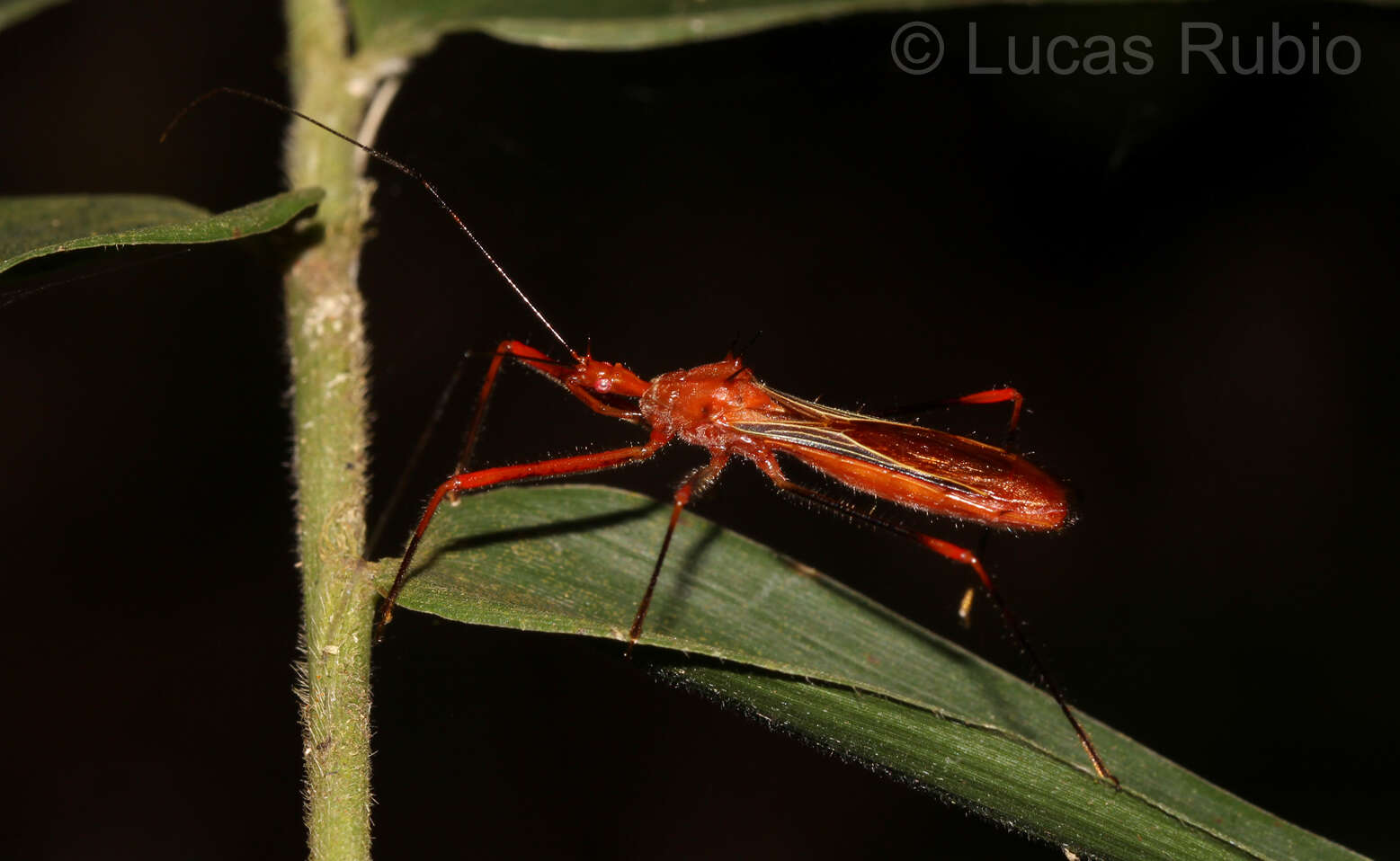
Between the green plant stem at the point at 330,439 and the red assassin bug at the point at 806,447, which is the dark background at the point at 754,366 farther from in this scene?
the green plant stem at the point at 330,439

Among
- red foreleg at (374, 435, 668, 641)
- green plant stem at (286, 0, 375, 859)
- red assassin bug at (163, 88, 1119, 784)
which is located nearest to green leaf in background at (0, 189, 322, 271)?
green plant stem at (286, 0, 375, 859)

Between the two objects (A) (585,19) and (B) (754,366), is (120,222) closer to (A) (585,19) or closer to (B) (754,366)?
(A) (585,19)

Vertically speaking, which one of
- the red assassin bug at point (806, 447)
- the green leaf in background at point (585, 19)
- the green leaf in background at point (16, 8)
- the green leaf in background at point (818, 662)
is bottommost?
the green leaf in background at point (818, 662)

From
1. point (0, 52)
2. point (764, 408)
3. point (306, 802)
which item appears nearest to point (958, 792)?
point (306, 802)

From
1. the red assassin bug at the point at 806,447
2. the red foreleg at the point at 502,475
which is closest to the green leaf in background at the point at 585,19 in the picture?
the red assassin bug at the point at 806,447

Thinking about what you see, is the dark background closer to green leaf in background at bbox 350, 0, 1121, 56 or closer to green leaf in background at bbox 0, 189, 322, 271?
green leaf in background at bbox 350, 0, 1121, 56

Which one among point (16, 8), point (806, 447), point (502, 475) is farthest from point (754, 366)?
point (16, 8)

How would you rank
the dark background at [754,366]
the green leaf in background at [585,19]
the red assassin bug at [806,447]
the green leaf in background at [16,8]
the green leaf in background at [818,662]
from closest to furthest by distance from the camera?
the green leaf in background at [818,662] → the green leaf in background at [585,19] → the green leaf in background at [16,8] → the red assassin bug at [806,447] → the dark background at [754,366]
